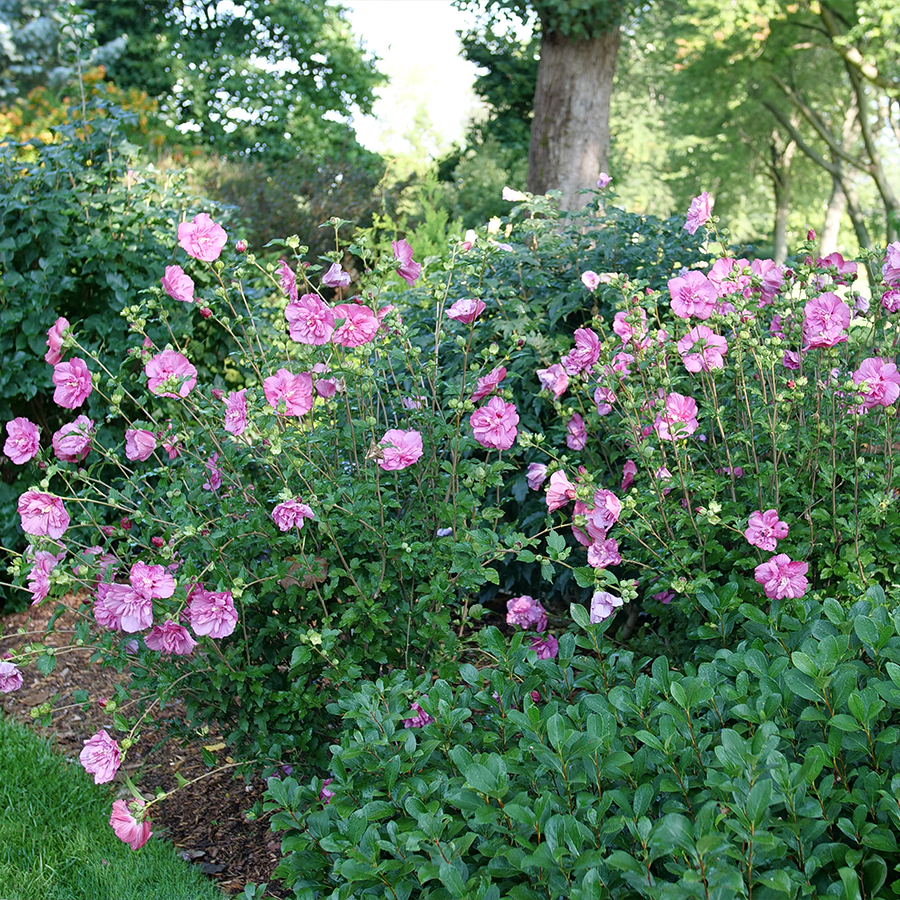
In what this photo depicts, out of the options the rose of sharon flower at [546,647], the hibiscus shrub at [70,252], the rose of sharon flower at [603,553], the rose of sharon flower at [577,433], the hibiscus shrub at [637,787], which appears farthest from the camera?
the hibiscus shrub at [70,252]

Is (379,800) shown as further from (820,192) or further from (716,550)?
(820,192)

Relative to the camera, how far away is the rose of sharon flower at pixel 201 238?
225 centimetres

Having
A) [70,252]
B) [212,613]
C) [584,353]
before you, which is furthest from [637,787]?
[70,252]

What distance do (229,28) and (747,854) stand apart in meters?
18.0

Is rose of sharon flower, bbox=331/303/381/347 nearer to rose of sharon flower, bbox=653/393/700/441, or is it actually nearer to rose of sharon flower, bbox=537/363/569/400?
rose of sharon flower, bbox=537/363/569/400

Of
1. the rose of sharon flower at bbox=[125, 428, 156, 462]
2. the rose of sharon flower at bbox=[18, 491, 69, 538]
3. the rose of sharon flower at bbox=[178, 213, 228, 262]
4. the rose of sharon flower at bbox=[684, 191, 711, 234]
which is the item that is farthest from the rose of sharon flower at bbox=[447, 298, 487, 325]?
the rose of sharon flower at bbox=[18, 491, 69, 538]

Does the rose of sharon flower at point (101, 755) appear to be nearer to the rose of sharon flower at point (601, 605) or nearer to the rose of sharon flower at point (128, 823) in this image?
the rose of sharon flower at point (128, 823)

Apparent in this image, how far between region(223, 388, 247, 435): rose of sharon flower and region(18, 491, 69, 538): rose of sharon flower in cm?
45

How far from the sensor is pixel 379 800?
168 centimetres

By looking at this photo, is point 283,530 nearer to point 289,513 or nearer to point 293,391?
point 289,513

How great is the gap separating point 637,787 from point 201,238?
169 centimetres

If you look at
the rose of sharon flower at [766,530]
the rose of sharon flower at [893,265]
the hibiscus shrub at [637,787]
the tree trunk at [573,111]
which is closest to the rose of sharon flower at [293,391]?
the hibiscus shrub at [637,787]

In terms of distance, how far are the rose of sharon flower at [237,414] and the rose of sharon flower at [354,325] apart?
28cm

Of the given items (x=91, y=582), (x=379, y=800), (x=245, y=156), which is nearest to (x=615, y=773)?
(x=379, y=800)
